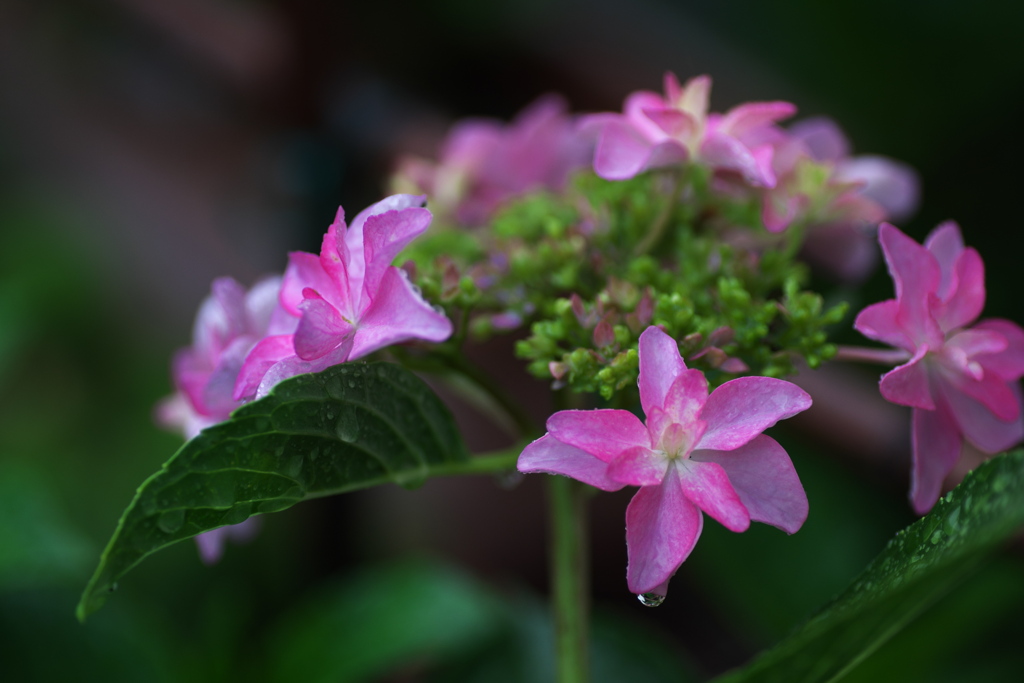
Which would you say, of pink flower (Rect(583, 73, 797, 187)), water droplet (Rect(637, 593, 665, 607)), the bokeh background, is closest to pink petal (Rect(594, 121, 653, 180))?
pink flower (Rect(583, 73, 797, 187))

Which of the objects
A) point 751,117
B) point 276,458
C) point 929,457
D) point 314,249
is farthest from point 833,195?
point 314,249

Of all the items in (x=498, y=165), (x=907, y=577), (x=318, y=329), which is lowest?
(x=907, y=577)

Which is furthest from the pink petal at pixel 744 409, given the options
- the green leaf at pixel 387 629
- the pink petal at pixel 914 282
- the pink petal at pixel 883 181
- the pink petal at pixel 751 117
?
the green leaf at pixel 387 629

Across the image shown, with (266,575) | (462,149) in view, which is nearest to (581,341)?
(462,149)

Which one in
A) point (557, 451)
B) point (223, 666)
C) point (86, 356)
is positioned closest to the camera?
point (557, 451)

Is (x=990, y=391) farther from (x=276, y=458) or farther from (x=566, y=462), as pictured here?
(x=276, y=458)

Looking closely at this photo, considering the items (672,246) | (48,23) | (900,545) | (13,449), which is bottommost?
(900,545)

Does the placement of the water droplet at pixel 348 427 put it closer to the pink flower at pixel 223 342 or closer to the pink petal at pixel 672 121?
the pink flower at pixel 223 342

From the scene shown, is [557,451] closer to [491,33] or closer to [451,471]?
[451,471]
